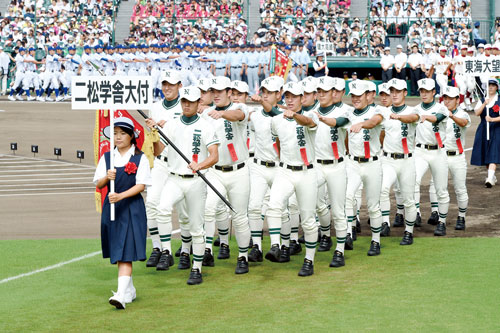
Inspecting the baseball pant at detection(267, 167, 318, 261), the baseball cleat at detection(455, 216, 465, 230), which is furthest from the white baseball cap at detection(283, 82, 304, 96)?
the baseball cleat at detection(455, 216, 465, 230)

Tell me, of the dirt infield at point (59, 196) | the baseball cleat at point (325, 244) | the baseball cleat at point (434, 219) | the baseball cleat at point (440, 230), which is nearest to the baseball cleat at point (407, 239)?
the baseball cleat at point (440, 230)

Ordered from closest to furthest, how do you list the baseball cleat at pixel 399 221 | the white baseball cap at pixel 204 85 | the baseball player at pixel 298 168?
the baseball player at pixel 298 168 < the white baseball cap at pixel 204 85 < the baseball cleat at pixel 399 221

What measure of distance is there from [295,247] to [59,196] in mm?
6744

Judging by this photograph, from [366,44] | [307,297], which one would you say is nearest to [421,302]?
[307,297]

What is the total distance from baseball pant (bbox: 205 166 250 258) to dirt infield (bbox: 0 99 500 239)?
130 inches

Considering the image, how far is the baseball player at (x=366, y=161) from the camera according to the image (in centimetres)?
1266

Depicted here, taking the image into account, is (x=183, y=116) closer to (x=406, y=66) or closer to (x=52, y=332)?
(x=52, y=332)

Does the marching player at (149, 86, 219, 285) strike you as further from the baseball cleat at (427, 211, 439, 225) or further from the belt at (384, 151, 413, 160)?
the baseball cleat at (427, 211, 439, 225)

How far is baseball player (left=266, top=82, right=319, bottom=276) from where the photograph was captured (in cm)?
1140

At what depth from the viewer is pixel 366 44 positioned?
41562 millimetres

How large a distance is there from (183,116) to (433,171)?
4.98 m

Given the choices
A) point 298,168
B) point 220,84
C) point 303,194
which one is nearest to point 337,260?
point 303,194

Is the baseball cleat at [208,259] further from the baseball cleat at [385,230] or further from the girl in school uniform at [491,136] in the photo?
the girl in school uniform at [491,136]

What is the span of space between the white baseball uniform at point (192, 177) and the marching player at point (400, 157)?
344 cm
